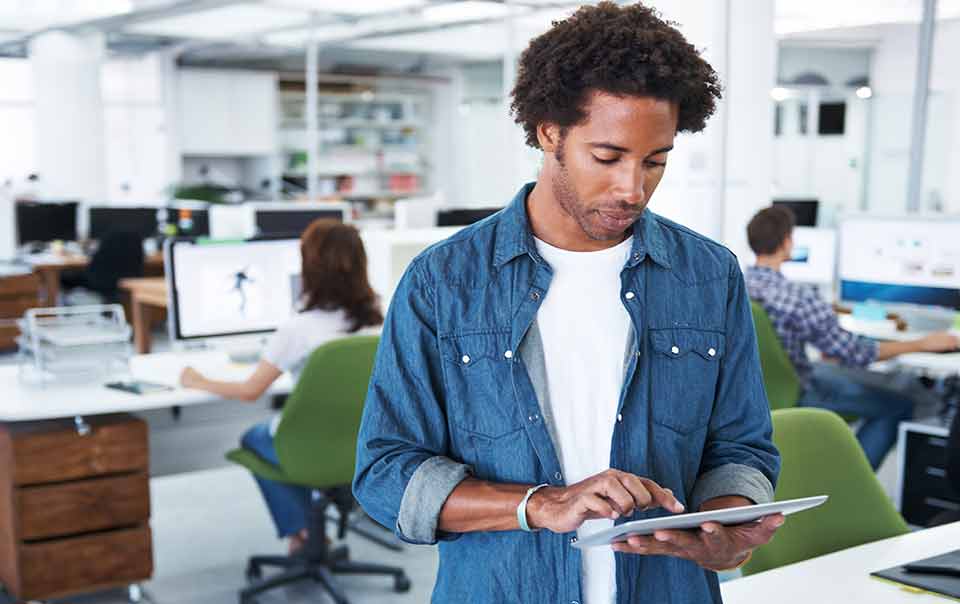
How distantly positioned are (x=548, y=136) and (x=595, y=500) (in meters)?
0.44

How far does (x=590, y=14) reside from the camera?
51.8 inches

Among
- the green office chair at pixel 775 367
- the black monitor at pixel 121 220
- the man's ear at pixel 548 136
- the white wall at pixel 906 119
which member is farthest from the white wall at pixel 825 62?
the man's ear at pixel 548 136

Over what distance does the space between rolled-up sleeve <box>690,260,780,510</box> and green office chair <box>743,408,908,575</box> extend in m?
0.67

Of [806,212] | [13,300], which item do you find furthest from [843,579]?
[13,300]

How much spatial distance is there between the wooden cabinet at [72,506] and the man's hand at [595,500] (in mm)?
2415

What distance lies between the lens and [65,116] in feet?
33.0

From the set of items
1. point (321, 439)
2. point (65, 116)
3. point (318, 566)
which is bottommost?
point (318, 566)

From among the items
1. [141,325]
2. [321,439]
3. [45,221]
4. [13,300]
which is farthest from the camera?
[45,221]

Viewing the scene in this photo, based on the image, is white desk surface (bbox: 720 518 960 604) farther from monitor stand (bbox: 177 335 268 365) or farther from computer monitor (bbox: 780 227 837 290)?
computer monitor (bbox: 780 227 837 290)

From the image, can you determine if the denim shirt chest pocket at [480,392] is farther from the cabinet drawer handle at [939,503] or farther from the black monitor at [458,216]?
the black monitor at [458,216]

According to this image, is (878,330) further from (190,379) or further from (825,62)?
(825,62)

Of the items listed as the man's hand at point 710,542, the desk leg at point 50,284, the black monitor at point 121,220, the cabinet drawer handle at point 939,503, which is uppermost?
the man's hand at point 710,542

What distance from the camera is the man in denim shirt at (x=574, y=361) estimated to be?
50.8 inches

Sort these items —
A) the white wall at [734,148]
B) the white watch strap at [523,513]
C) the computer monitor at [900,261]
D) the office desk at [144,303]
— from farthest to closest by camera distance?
the office desk at [144,303]
the white wall at [734,148]
the computer monitor at [900,261]
the white watch strap at [523,513]
